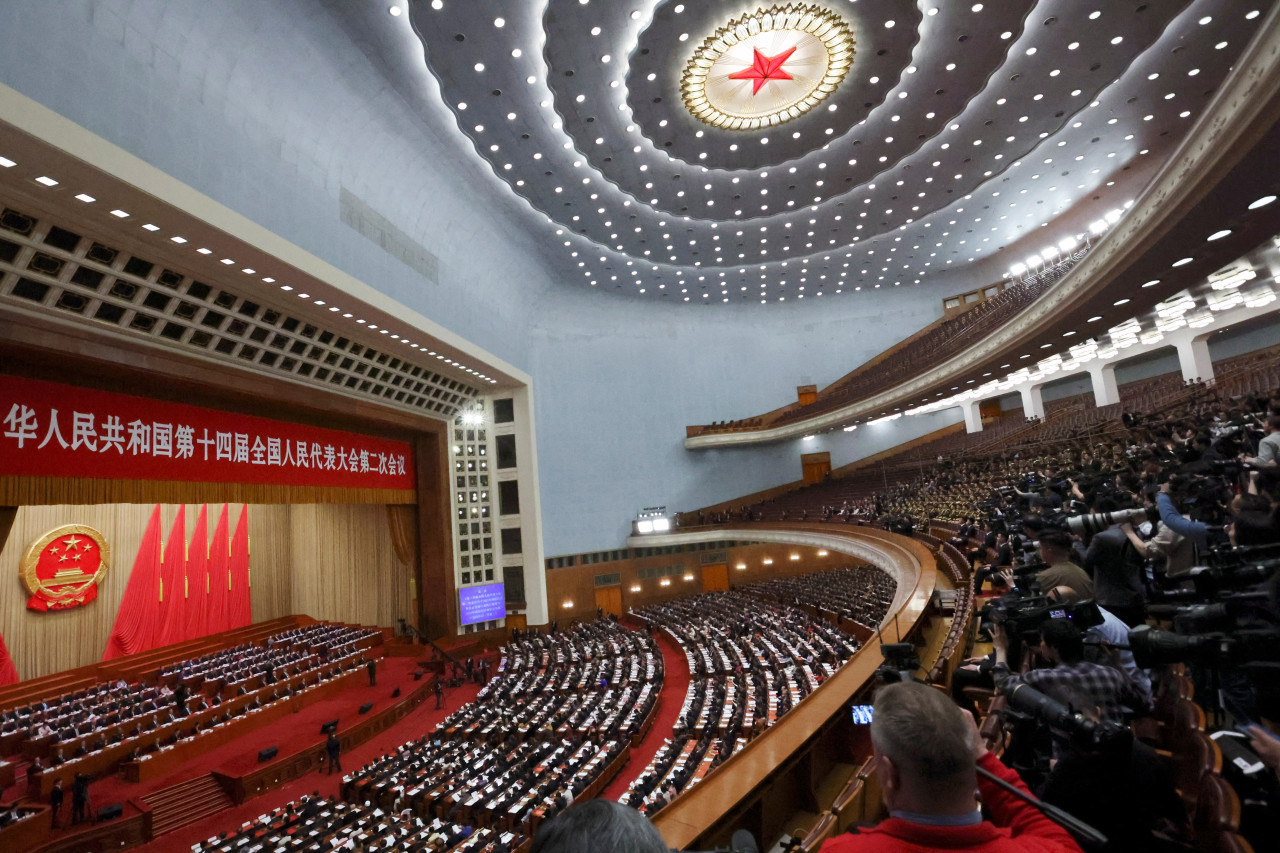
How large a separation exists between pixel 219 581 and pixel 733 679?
15.2 m

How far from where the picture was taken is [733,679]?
10.6 m

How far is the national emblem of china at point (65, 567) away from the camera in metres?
13.8

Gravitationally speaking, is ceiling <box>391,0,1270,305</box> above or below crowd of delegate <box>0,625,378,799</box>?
above

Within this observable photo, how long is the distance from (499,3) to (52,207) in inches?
250

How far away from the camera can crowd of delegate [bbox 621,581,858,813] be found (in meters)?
7.06

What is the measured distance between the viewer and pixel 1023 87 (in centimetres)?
1173

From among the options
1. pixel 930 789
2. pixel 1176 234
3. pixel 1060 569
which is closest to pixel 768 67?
pixel 1176 234

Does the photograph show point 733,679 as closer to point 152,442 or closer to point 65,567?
point 152,442

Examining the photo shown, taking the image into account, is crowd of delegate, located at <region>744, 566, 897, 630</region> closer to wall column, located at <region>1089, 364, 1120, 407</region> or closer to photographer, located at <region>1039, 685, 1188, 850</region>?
photographer, located at <region>1039, 685, 1188, 850</region>

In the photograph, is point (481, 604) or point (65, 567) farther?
point (481, 604)

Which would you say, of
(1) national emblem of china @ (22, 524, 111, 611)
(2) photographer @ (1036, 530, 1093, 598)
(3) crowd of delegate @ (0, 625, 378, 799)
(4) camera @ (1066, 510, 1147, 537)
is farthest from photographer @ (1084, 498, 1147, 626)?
(1) national emblem of china @ (22, 524, 111, 611)

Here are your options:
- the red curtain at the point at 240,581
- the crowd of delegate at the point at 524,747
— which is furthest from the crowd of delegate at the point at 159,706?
the crowd of delegate at the point at 524,747

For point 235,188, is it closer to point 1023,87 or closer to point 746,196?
point 746,196

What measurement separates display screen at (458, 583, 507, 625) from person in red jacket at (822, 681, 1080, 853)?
16926 millimetres
